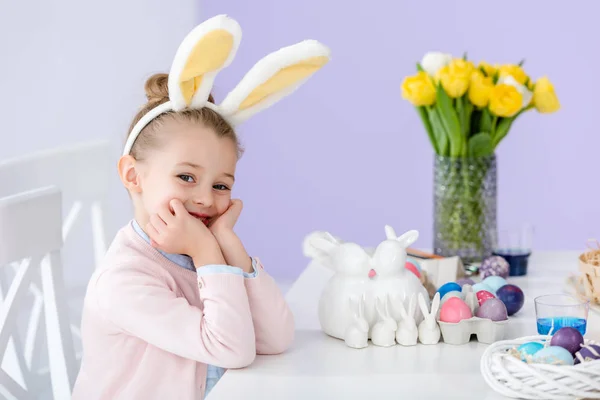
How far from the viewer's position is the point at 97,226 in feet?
6.79

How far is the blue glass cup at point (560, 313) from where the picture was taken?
50.1 inches

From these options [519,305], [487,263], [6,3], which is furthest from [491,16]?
[519,305]

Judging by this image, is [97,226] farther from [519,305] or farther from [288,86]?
[519,305]

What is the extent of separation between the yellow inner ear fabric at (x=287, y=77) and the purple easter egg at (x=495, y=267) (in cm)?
62

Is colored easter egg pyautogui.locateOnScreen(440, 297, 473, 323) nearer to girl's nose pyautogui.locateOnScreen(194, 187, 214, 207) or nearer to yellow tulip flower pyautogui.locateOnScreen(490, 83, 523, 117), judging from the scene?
girl's nose pyautogui.locateOnScreen(194, 187, 214, 207)

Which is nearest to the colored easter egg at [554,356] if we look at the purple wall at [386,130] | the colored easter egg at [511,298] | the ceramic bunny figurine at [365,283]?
the ceramic bunny figurine at [365,283]

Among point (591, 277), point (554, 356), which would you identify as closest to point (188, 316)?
point (554, 356)

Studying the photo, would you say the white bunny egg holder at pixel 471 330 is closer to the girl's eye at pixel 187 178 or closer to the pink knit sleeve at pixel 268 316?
the pink knit sleeve at pixel 268 316

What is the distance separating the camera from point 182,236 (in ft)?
4.31

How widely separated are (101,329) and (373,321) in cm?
38

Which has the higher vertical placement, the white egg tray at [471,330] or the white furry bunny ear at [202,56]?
the white furry bunny ear at [202,56]

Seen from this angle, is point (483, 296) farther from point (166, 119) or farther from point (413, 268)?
point (166, 119)

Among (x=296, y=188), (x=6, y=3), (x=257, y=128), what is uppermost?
(x=6, y=3)

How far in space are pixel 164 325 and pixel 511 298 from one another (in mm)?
575
